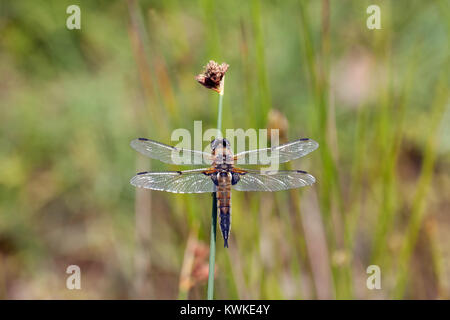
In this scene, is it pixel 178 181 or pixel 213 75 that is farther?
pixel 178 181

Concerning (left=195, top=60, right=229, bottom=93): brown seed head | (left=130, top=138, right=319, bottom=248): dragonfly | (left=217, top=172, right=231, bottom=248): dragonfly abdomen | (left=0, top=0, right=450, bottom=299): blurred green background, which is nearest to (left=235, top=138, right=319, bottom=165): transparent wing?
(left=130, top=138, right=319, bottom=248): dragonfly

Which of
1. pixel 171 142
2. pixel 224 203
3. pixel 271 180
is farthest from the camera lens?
pixel 171 142

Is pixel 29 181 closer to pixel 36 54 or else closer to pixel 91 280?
pixel 91 280

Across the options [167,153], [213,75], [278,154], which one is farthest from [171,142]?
[213,75]

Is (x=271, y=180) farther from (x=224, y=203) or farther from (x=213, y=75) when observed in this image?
(x=213, y=75)

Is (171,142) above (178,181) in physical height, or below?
above

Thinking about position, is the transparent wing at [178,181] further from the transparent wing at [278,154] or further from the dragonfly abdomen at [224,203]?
the transparent wing at [278,154]

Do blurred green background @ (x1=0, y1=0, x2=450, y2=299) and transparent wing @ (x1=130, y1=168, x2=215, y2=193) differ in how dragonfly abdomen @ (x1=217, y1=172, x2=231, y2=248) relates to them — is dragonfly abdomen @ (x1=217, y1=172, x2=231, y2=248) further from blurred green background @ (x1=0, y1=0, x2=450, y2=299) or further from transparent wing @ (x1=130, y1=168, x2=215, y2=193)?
blurred green background @ (x1=0, y1=0, x2=450, y2=299)

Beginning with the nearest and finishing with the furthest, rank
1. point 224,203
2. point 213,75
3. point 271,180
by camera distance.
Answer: point 213,75 < point 224,203 < point 271,180

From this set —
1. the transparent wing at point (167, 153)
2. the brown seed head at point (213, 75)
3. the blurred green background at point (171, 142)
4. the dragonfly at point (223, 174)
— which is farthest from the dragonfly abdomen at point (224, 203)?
the blurred green background at point (171, 142)
